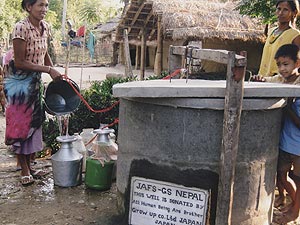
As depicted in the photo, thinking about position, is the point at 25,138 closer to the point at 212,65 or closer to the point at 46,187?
the point at 46,187

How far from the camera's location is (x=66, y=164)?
3.79 metres

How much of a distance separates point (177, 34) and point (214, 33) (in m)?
1.18

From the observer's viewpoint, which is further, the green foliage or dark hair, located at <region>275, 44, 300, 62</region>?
the green foliage

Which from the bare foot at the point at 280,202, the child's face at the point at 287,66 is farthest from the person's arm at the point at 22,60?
the bare foot at the point at 280,202

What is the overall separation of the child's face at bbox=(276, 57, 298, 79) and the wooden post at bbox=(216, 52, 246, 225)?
3.32ft

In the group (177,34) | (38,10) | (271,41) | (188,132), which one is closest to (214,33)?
(177,34)

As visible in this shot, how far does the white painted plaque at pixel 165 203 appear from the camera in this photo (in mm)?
2672

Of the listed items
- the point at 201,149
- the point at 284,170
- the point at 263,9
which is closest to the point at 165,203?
the point at 201,149

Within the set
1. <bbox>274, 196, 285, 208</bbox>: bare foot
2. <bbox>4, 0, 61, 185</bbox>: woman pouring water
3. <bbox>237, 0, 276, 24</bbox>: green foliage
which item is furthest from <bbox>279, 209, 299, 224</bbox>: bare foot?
<bbox>237, 0, 276, 24</bbox>: green foliage

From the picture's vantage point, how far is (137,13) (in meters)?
12.9

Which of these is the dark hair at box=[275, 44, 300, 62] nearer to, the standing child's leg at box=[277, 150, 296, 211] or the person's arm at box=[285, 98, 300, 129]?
the person's arm at box=[285, 98, 300, 129]

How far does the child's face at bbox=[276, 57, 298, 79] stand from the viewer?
328 cm

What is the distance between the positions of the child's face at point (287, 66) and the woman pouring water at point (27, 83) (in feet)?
6.79

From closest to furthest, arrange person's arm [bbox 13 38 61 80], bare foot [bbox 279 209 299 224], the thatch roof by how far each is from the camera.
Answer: bare foot [bbox 279 209 299 224]
person's arm [bbox 13 38 61 80]
the thatch roof
